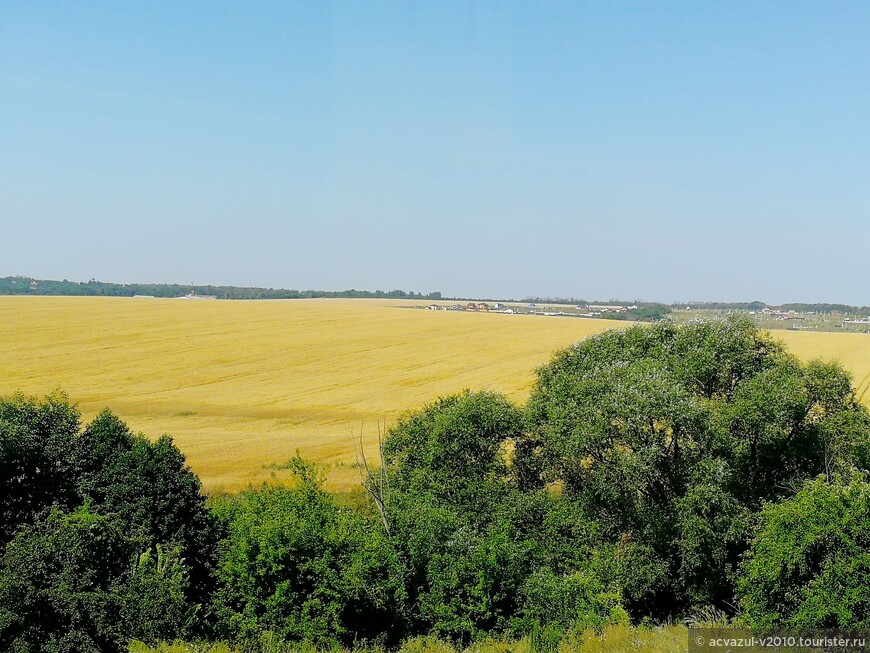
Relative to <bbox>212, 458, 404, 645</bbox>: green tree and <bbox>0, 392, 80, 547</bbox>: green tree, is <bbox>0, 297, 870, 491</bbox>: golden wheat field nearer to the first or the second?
<bbox>0, 392, 80, 547</bbox>: green tree

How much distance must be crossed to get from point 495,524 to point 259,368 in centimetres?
5455

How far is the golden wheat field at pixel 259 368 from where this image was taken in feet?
152

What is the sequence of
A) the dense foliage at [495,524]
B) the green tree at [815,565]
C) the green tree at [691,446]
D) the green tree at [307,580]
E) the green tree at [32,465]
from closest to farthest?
the green tree at [815,565]
the dense foliage at [495,524]
the green tree at [307,580]
the green tree at [32,465]
the green tree at [691,446]

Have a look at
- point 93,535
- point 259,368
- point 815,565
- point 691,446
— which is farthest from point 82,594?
point 259,368

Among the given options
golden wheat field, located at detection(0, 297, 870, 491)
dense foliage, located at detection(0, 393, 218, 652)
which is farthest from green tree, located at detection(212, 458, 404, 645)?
golden wheat field, located at detection(0, 297, 870, 491)

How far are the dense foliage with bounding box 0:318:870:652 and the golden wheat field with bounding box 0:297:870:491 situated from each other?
1198 cm

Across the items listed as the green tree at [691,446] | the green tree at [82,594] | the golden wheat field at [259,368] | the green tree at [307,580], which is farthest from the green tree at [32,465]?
the green tree at [691,446]

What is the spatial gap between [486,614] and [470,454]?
304 inches

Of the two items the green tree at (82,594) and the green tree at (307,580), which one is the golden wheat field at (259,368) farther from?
the green tree at (82,594)

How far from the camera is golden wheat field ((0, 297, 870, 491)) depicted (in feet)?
152

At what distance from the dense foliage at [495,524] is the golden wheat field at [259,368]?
1198 centimetres

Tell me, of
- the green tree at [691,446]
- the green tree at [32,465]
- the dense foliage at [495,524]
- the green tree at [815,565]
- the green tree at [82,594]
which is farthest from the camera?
the green tree at [691,446]

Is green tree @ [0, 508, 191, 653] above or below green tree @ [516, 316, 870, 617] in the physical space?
below

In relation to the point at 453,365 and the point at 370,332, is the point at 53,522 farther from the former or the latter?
the point at 370,332
